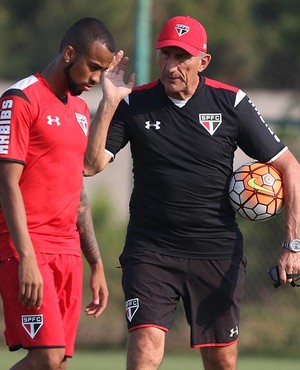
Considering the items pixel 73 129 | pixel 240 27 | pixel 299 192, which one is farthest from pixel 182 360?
pixel 240 27

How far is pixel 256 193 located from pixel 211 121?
0.55m

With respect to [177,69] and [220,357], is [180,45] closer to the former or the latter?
[177,69]

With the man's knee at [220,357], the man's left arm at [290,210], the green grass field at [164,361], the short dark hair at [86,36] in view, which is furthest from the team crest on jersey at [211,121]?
the green grass field at [164,361]

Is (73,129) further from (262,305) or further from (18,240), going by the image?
(262,305)

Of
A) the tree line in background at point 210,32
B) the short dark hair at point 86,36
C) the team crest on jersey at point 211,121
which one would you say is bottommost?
the team crest on jersey at point 211,121

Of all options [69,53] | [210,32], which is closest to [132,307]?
[69,53]

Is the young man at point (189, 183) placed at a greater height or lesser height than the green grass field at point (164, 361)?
greater

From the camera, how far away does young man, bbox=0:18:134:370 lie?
655 cm

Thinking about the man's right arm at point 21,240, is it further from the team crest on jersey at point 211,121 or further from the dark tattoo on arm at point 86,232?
the team crest on jersey at point 211,121

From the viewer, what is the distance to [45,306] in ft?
22.0

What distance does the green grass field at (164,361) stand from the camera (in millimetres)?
11070

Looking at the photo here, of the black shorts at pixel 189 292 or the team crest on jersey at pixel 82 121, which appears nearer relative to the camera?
the team crest on jersey at pixel 82 121

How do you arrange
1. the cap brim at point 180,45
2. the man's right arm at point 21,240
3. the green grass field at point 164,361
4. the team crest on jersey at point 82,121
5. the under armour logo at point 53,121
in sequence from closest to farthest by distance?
the man's right arm at point 21,240, the under armour logo at point 53,121, the team crest on jersey at point 82,121, the cap brim at point 180,45, the green grass field at point 164,361

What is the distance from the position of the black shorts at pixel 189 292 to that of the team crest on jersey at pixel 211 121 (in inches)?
33.8
